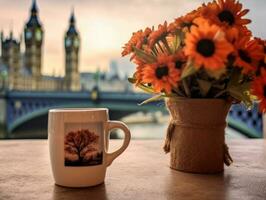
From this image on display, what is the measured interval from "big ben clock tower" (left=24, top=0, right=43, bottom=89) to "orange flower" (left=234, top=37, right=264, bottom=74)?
490 cm

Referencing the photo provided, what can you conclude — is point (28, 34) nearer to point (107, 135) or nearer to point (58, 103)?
point (58, 103)

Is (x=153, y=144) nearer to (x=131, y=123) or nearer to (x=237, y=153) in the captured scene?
(x=237, y=153)

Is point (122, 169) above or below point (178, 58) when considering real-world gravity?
below

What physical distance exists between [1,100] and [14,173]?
19.6ft

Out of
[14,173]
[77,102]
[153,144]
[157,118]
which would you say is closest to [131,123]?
[157,118]

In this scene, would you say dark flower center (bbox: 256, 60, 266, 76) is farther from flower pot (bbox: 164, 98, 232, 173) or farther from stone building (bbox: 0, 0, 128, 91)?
stone building (bbox: 0, 0, 128, 91)

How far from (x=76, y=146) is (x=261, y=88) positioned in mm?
317

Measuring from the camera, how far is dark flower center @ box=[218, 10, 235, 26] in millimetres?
685

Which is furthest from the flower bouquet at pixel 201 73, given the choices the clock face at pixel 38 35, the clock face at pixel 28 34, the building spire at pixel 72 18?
the clock face at pixel 28 34

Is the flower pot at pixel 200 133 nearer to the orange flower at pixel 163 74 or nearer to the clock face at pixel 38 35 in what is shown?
the orange flower at pixel 163 74

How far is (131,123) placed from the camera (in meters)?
6.55

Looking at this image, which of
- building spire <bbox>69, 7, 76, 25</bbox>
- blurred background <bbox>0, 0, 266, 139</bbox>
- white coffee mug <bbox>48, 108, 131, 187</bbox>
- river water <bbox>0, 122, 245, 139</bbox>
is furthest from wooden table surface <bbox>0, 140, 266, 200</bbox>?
building spire <bbox>69, 7, 76, 25</bbox>

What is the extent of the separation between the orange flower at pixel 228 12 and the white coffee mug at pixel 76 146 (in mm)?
256

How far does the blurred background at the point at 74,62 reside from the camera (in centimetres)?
444
